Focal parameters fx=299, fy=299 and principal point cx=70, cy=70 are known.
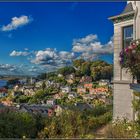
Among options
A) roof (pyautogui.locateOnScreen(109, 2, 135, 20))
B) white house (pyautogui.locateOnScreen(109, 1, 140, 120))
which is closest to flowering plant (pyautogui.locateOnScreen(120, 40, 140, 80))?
white house (pyautogui.locateOnScreen(109, 1, 140, 120))


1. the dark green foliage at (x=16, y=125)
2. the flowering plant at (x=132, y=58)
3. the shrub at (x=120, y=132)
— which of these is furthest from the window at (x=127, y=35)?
the dark green foliage at (x=16, y=125)

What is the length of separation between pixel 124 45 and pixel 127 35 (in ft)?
1.01

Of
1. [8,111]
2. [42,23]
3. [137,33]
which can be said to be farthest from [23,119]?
[42,23]

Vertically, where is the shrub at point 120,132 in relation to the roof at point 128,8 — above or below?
below

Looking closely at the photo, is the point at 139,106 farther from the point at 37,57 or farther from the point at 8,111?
the point at 37,57

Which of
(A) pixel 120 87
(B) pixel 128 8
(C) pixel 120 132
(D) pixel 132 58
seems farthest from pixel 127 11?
(C) pixel 120 132

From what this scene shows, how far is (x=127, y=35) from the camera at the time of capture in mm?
8500

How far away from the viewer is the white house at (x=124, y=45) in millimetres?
8048

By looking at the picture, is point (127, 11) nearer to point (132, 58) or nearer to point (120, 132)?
point (132, 58)

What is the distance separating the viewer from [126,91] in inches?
325

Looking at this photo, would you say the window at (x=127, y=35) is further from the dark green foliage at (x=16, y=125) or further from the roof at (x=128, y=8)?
the dark green foliage at (x=16, y=125)

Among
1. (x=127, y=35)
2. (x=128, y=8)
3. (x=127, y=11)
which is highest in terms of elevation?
(x=128, y=8)

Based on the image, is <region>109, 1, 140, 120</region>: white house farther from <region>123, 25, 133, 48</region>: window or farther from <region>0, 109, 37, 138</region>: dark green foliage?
<region>0, 109, 37, 138</region>: dark green foliage

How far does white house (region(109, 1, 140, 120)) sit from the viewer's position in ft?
26.4
